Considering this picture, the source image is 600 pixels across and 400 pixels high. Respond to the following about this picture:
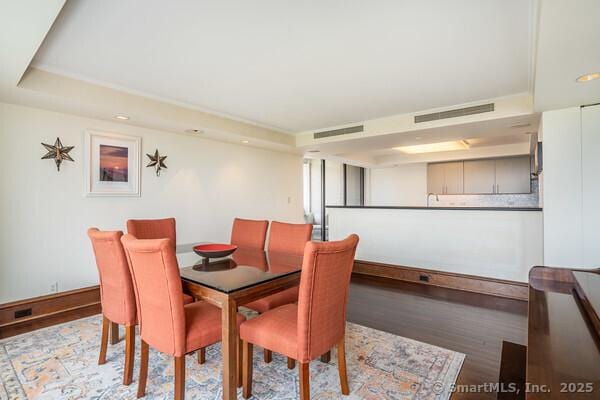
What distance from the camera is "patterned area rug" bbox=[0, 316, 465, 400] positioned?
1.91 m

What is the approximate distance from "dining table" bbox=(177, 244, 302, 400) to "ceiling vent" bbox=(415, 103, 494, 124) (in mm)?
2628

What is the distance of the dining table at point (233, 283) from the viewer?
171 cm

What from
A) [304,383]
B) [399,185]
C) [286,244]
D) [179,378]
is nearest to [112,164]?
[286,244]

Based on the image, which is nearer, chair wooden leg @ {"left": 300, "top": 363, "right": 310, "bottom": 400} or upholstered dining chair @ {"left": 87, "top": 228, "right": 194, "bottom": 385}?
chair wooden leg @ {"left": 300, "top": 363, "right": 310, "bottom": 400}

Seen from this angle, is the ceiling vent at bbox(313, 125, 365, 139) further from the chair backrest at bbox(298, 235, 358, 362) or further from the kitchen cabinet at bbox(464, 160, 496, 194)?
the kitchen cabinet at bbox(464, 160, 496, 194)

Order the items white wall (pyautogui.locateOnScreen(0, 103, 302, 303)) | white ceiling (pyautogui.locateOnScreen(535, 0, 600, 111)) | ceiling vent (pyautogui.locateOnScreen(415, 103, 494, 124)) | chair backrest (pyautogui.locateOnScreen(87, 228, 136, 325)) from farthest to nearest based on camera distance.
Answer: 1. ceiling vent (pyautogui.locateOnScreen(415, 103, 494, 124))
2. white wall (pyautogui.locateOnScreen(0, 103, 302, 303))
3. chair backrest (pyautogui.locateOnScreen(87, 228, 136, 325))
4. white ceiling (pyautogui.locateOnScreen(535, 0, 600, 111))

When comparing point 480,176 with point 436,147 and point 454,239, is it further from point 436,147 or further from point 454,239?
point 454,239

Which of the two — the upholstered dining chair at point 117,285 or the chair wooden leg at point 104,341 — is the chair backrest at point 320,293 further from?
the chair wooden leg at point 104,341

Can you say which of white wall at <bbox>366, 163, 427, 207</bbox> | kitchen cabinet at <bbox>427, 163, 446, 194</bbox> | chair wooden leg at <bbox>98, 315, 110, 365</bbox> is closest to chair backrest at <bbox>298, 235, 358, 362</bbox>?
chair wooden leg at <bbox>98, 315, 110, 365</bbox>

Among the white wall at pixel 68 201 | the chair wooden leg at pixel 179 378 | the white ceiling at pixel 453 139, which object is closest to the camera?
the chair wooden leg at pixel 179 378

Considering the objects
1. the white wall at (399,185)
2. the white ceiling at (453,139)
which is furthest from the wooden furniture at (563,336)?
the white wall at (399,185)

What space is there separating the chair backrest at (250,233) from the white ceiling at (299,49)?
1.43 meters

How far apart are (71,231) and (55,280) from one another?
20.6 inches

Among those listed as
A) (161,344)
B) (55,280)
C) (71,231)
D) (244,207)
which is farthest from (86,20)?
(244,207)
